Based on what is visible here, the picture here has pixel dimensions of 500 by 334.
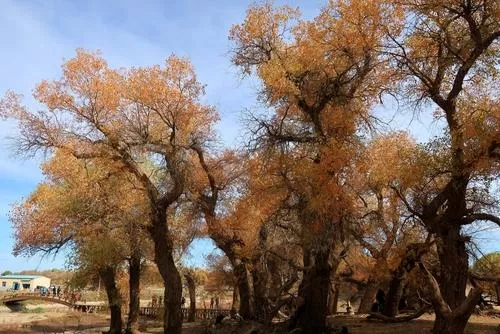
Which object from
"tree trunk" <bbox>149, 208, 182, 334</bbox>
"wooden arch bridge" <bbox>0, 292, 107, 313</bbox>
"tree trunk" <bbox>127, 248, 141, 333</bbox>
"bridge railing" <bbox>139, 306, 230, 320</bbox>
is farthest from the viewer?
"wooden arch bridge" <bbox>0, 292, 107, 313</bbox>

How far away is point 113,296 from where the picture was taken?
3138 centimetres

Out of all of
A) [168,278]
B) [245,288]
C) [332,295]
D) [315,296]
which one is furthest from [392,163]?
[332,295]

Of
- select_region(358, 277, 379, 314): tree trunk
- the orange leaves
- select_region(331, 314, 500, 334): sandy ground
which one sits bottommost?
select_region(331, 314, 500, 334): sandy ground

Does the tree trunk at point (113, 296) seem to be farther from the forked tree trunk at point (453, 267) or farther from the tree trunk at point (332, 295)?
the forked tree trunk at point (453, 267)

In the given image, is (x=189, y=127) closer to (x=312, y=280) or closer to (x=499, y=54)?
(x=312, y=280)

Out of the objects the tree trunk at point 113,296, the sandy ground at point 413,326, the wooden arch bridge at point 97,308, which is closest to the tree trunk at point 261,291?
the sandy ground at point 413,326

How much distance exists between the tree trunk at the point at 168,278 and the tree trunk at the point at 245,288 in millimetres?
4242

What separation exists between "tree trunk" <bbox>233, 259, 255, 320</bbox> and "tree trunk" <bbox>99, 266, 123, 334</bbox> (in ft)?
29.9

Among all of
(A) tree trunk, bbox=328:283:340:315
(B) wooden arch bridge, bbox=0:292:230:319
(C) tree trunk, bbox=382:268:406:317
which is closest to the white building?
(B) wooden arch bridge, bbox=0:292:230:319

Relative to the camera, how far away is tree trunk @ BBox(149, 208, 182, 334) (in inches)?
838

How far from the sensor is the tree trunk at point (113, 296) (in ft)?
102

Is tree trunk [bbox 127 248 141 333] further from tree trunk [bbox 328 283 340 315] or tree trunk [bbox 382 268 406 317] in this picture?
tree trunk [bbox 382 268 406 317]

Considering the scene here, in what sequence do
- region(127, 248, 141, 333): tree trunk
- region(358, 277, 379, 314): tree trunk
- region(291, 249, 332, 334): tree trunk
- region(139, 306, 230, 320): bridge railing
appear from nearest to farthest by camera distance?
1. region(291, 249, 332, 334): tree trunk
2. region(358, 277, 379, 314): tree trunk
3. region(127, 248, 141, 333): tree trunk
4. region(139, 306, 230, 320): bridge railing

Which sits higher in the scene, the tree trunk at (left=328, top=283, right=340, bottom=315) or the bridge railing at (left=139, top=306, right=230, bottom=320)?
the tree trunk at (left=328, top=283, right=340, bottom=315)
